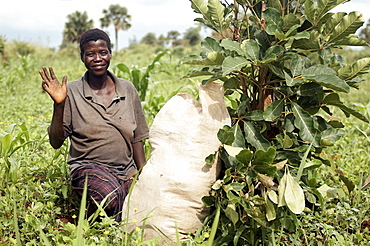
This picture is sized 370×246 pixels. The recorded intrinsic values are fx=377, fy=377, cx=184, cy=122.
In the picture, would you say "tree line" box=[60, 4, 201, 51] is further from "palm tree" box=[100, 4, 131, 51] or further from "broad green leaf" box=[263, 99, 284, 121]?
"broad green leaf" box=[263, 99, 284, 121]

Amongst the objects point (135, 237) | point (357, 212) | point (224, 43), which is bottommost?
point (357, 212)

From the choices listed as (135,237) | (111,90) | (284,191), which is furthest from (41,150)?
(284,191)

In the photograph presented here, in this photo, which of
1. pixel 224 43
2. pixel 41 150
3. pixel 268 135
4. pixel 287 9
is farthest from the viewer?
pixel 41 150

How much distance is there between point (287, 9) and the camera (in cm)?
166

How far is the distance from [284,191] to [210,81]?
0.57 metres

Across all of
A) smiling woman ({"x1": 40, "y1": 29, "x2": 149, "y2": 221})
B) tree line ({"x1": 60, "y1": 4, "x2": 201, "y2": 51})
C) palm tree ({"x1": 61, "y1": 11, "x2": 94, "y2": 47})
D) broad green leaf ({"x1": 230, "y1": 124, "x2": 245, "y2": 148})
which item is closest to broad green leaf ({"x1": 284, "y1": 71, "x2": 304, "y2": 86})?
broad green leaf ({"x1": 230, "y1": 124, "x2": 245, "y2": 148})

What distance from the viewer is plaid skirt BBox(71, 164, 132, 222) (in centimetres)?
198

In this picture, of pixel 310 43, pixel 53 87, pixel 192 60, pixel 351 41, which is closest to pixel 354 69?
pixel 351 41

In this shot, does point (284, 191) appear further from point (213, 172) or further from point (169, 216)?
point (169, 216)

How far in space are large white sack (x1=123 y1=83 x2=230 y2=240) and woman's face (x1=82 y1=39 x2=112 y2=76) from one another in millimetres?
549

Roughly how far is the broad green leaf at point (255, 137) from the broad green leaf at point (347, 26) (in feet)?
1.56

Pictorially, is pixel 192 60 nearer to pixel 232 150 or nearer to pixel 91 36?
pixel 232 150

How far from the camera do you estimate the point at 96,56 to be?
6.93ft

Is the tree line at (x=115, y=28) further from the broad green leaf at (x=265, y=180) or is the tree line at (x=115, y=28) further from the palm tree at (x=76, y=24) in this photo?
the broad green leaf at (x=265, y=180)
